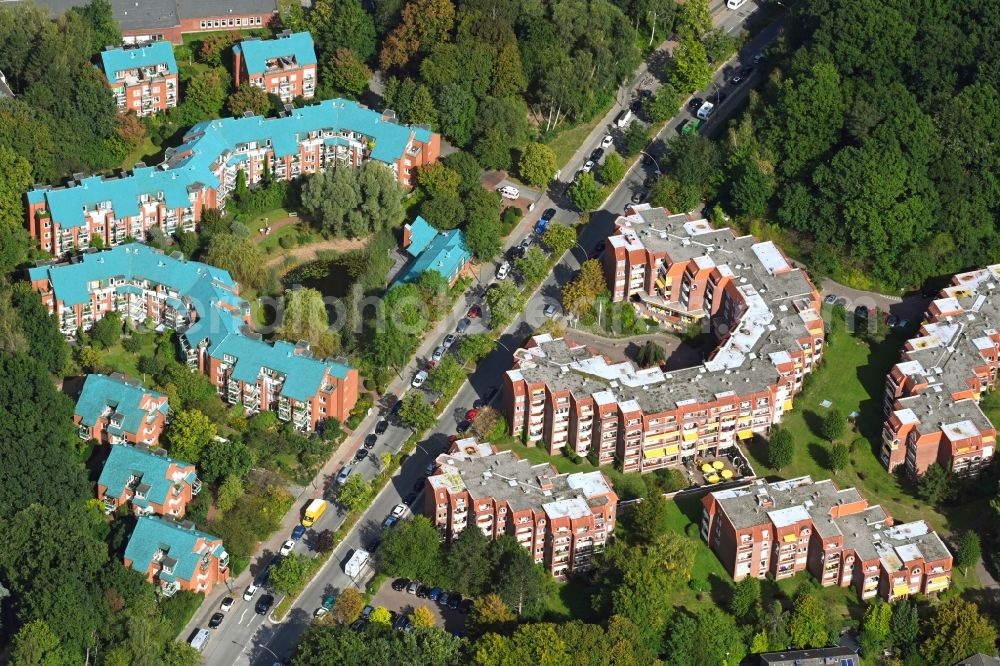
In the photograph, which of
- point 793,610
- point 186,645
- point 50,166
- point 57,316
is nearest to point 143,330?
point 57,316

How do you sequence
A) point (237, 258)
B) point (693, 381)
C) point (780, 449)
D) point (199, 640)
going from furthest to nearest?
point (237, 258)
point (693, 381)
point (780, 449)
point (199, 640)

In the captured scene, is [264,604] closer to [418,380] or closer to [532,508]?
[532,508]

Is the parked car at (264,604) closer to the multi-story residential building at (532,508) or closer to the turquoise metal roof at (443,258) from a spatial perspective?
the multi-story residential building at (532,508)

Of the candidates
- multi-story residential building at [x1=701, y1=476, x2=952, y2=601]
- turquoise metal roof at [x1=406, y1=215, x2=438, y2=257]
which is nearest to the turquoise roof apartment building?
turquoise metal roof at [x1=406, y1=215, x2=438, y2=257]

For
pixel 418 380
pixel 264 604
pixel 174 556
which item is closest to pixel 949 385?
pixel 418 380

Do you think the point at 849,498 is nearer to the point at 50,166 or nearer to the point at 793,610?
the point at 793,610

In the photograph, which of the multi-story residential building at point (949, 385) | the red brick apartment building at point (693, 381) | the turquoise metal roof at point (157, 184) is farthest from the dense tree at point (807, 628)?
the turquoise metal roof at point (157, 184)
